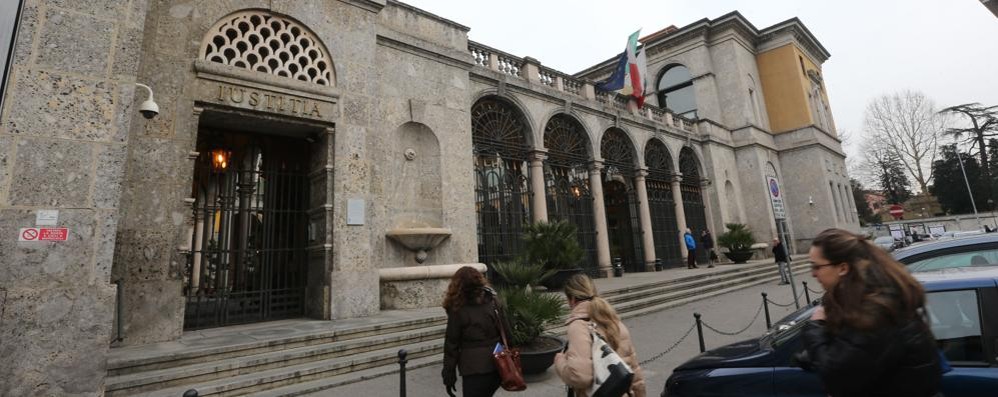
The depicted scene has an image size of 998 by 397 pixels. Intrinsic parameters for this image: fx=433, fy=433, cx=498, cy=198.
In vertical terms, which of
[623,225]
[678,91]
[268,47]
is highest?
[678,91]

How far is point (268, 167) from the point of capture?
8719 millimetres

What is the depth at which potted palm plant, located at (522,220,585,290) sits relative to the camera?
11.2 m

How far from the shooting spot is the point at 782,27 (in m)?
25.8

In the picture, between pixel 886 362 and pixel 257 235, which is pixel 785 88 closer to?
pixel 257 235

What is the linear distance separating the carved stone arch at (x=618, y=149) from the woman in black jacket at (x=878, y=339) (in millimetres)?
15750

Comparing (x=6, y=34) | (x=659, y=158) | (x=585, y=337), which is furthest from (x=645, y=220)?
(x=6, y=34)

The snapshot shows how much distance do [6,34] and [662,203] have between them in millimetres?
19704

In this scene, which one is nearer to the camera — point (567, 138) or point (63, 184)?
point (63, 184)

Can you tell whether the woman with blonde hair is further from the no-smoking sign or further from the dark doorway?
the dark doorway

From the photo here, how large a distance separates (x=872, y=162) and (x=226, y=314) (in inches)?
2237

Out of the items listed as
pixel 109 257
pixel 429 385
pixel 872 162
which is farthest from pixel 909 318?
pixel 872 162

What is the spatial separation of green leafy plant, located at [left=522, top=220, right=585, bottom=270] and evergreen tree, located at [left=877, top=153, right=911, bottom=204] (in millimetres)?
48968

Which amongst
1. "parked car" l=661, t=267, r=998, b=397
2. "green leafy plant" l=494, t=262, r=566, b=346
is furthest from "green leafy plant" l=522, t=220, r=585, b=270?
"parked car" l=661, t=267, r=998, b=397

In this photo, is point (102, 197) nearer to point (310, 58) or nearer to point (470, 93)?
point (310, 58)
